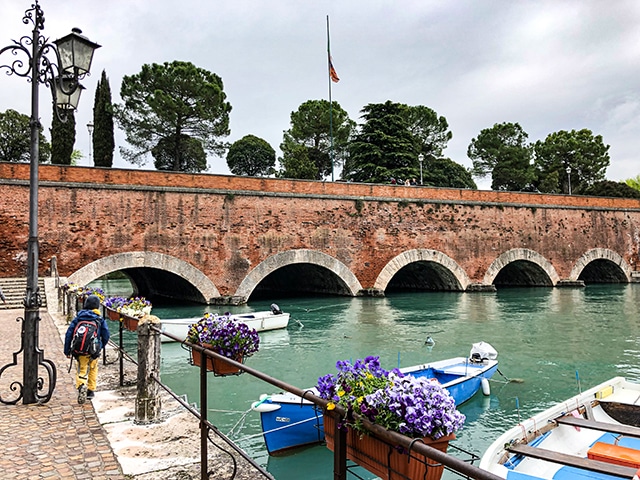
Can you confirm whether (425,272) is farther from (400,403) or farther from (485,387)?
(400,403)

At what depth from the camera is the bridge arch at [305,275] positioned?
706 inches

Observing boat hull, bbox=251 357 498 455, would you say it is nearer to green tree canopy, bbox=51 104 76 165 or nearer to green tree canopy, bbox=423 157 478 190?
green tree canopy, bbox=51 104 76 165

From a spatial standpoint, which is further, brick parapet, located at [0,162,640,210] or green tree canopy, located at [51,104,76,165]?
green tree canopy, located at [51,104,76,165]

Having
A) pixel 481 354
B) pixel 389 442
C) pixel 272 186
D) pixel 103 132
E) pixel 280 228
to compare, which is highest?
pixel 103 132

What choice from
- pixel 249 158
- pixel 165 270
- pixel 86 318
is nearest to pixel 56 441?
pixel 86 318

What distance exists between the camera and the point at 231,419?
255 inches

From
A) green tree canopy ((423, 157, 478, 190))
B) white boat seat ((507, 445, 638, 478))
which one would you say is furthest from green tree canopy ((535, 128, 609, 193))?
white boat seat ((507, 445, 638, 478))

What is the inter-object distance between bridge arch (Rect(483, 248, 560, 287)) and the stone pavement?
2079 centimetres

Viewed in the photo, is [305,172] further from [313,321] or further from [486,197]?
[313,321]

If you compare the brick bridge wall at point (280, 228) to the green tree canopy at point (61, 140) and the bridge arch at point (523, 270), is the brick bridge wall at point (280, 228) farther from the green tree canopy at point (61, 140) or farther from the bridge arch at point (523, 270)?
the green tree canopy at point (61, 140)

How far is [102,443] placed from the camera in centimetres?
376

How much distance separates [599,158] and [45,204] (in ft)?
164

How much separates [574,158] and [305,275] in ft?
123

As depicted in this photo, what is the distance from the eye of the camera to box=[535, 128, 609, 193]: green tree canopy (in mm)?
48469
